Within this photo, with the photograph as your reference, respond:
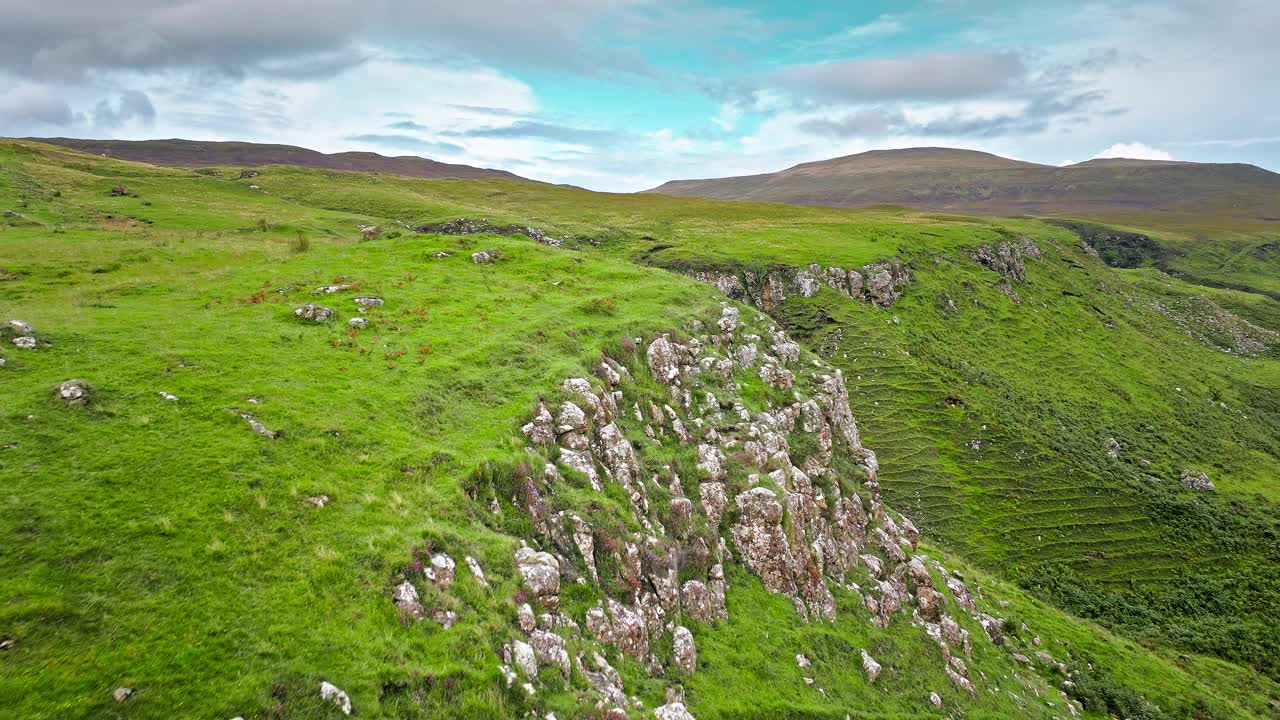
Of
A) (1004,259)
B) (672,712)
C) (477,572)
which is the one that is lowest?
(672,712)

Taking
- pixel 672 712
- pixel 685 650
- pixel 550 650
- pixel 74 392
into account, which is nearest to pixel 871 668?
pixel 685 650

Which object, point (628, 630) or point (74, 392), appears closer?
point (74, 392)

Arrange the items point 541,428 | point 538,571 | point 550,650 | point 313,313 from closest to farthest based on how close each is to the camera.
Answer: point 550,650
point 538,571
point 541,428
point 313,313

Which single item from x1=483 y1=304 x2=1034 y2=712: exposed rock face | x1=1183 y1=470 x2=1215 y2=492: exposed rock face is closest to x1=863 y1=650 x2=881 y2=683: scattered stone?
x1=483 y1=304 x2=1034 y2=712: exposed rock face

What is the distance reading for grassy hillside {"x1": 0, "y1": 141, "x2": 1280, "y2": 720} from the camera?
12727 millimetres

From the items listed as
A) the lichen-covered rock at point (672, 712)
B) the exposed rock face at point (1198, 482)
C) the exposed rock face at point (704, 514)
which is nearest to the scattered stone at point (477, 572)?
the exposed rock face at point (704, 514)

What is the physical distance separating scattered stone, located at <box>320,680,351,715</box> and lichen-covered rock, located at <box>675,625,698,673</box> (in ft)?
38.3

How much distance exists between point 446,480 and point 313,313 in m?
17.5

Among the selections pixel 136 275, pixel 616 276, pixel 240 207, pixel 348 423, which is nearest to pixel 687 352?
pixel 616 276

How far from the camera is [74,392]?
18.3 meters

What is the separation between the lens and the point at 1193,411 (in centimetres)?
8388

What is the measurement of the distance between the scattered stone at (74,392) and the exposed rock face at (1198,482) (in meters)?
94.4

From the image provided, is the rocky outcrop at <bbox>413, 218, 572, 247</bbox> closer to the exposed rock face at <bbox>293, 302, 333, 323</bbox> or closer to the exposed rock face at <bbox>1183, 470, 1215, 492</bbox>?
the exposed rock face at <bbox>293, 302, 333, 323</bbox>

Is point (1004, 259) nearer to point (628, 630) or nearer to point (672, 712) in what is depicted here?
point (628, 630)
